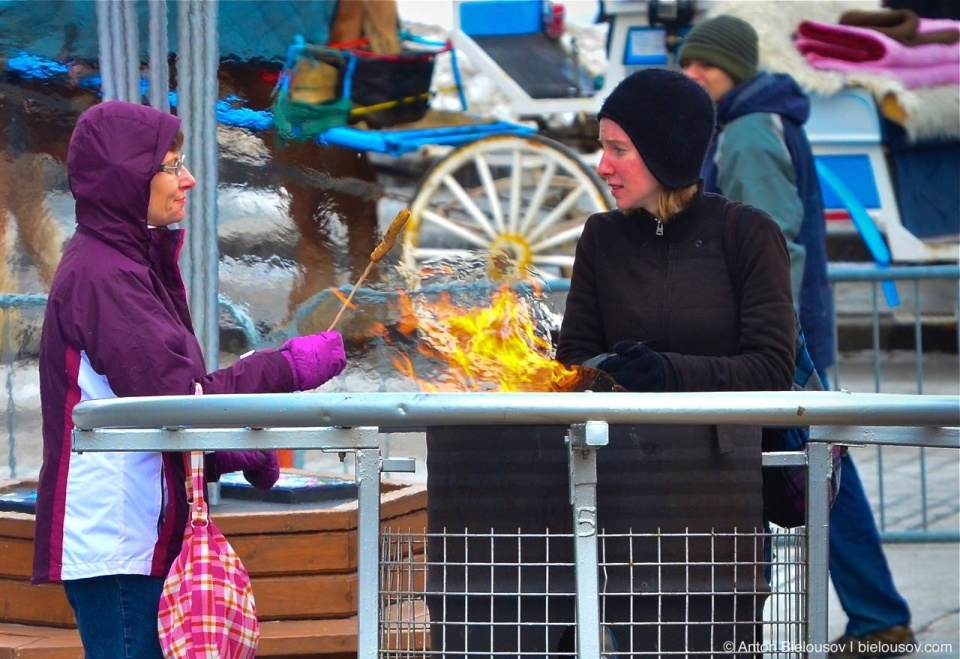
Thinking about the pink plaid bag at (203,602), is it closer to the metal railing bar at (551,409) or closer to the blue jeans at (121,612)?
the blue jeans at (121,612)

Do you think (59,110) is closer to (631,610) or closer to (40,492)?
(40,492)

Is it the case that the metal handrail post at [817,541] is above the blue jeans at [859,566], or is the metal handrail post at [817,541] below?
above

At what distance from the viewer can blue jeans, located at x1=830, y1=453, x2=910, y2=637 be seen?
4156 millimetres

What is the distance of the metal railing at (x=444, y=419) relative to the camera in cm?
172

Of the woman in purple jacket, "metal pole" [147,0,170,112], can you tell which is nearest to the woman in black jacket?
the woman in purple jacket

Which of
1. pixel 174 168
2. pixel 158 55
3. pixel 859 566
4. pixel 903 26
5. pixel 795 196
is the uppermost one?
pixel 903 26

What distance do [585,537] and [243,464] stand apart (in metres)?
0.97

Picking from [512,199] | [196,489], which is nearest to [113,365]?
[196,489]

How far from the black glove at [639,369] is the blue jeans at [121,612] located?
0.87m

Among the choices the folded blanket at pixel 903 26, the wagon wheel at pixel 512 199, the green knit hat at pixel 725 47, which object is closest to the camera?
the green knit hat at pixel 725 47

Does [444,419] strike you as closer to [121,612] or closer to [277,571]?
[121,612]

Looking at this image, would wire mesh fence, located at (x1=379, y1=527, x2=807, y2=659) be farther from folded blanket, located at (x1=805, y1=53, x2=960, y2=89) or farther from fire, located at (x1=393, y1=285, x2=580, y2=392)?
folded blanket, located at (x1=805, y1=53, x2=960, y2=89)

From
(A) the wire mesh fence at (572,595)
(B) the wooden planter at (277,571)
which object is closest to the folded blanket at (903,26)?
(B) the wooden planter at (277,571)

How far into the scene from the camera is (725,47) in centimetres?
427
